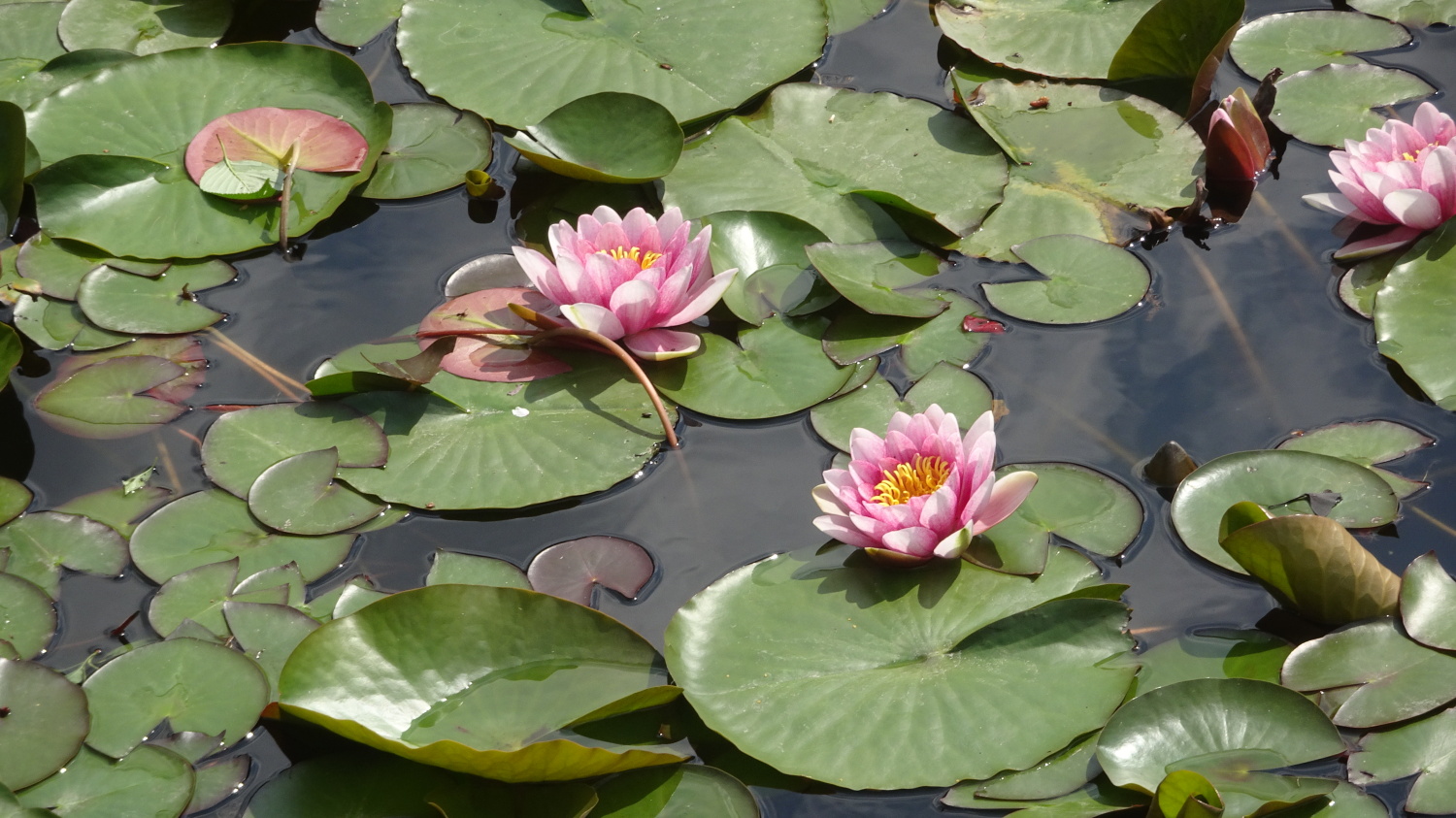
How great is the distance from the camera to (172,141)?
3.45 m

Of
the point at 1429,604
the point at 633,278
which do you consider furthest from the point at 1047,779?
the point at 633,278

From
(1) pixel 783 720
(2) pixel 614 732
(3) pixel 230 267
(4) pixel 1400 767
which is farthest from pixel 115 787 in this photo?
(4) pixel 1400 767

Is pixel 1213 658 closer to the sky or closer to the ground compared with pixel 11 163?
closer to the ground

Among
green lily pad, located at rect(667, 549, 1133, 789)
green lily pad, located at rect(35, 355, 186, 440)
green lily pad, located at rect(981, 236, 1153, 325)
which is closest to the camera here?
green lily pad, located at rect(667, 549, 1133, 789)

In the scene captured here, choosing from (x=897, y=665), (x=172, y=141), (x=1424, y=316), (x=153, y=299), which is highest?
(x=172, y=141)

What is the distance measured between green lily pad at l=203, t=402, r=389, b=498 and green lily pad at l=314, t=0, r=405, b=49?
1.68 metres

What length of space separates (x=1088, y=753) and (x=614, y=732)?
0.90 meters

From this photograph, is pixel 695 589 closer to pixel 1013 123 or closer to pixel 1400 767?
pixel 1400 767

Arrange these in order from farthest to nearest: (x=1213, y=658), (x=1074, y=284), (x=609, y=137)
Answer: (x=609, y=137), (x=1074, y=284), (x=1213, y=658)

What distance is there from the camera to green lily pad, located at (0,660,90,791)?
7.04 feet

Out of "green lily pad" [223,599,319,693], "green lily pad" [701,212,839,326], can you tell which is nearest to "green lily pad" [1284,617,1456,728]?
"green lily pad" [701,212,839,326]

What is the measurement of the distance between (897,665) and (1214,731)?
59 centimetres

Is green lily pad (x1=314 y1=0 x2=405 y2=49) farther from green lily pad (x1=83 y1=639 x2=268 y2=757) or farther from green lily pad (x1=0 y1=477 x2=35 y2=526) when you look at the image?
green lily pad (x1=83 y1=639 x2=268 y2=757)

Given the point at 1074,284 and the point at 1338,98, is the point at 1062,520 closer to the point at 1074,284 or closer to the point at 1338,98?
the point at 1074,284
